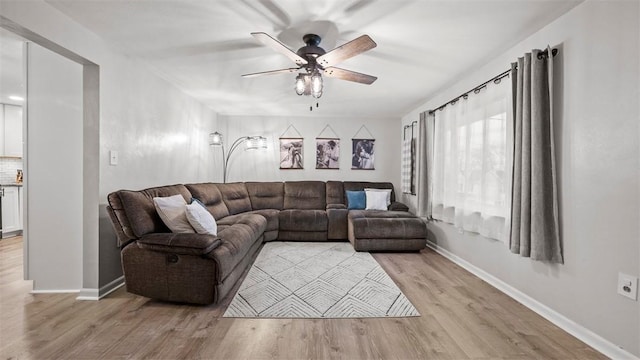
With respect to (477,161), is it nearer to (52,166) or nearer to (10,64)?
(52,166)

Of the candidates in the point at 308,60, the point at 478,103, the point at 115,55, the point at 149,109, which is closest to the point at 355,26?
the point at 308,60

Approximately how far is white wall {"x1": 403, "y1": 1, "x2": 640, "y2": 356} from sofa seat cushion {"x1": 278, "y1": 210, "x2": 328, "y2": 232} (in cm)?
279

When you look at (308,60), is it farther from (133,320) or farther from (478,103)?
(133,320)

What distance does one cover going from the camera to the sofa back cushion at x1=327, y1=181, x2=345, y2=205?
17.0 ft

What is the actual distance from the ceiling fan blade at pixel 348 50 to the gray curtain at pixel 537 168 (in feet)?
4.22

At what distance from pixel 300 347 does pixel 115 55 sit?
3014mm

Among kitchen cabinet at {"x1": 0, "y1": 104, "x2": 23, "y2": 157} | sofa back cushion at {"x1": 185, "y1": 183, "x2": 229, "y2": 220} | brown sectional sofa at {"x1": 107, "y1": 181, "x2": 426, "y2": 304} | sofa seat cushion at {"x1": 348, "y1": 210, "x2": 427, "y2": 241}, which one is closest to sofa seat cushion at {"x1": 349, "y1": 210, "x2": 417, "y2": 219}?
brown sectional sofa at {"x1": 107, "y1": 181, "x2": 426, "y2": 304}

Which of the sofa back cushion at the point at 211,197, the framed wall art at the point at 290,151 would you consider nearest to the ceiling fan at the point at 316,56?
the sofa back cushion at the point at 211,197

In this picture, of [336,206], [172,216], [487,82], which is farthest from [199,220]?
[487,82]

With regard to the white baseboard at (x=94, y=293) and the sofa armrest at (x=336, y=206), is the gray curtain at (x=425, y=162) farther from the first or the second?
the white baseboard at (x=94, y=293)

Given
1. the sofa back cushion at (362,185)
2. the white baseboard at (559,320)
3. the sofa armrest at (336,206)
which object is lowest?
Answer: the white baseboard at (559,320)

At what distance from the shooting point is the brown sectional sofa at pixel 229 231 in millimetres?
2160

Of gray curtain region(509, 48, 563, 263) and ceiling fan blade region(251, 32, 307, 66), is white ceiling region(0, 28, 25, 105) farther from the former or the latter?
gray curtain region(509, 48, 563, 263)

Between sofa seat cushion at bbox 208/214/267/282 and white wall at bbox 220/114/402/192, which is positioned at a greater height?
white wall at bbox 220/114/402/192
